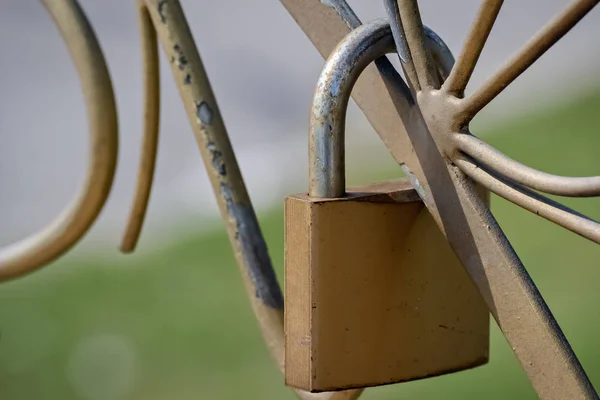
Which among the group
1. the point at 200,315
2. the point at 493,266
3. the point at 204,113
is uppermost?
the point at 204,113

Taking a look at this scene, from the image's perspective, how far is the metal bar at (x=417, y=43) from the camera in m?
0.49

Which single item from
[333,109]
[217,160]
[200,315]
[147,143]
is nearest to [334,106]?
[333,109]

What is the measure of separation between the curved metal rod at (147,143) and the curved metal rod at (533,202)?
0.30 m

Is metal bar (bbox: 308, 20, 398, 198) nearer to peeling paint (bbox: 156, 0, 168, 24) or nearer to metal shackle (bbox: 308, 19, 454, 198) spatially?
metal shackle (bbox: 308, 19, 454, 198)

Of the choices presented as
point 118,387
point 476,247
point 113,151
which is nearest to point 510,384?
point 118,387

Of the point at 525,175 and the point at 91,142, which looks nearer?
the point at 525,175

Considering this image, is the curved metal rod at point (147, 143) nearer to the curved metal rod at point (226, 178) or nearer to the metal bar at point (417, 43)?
the curved metal rod at point (226, 178)

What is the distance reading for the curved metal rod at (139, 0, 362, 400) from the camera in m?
0.67

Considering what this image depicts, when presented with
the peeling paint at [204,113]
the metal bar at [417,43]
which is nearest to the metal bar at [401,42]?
the metal bar at [417,43]

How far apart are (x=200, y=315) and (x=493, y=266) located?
152 centimetres

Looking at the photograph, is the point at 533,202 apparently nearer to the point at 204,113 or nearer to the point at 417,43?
the point at 417,43

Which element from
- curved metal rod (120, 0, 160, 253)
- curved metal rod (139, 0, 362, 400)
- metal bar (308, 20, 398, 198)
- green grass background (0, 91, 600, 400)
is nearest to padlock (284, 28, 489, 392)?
metal bar (308, 20, 398, 198)

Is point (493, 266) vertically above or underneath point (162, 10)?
underneath

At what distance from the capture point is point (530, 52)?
443mm
